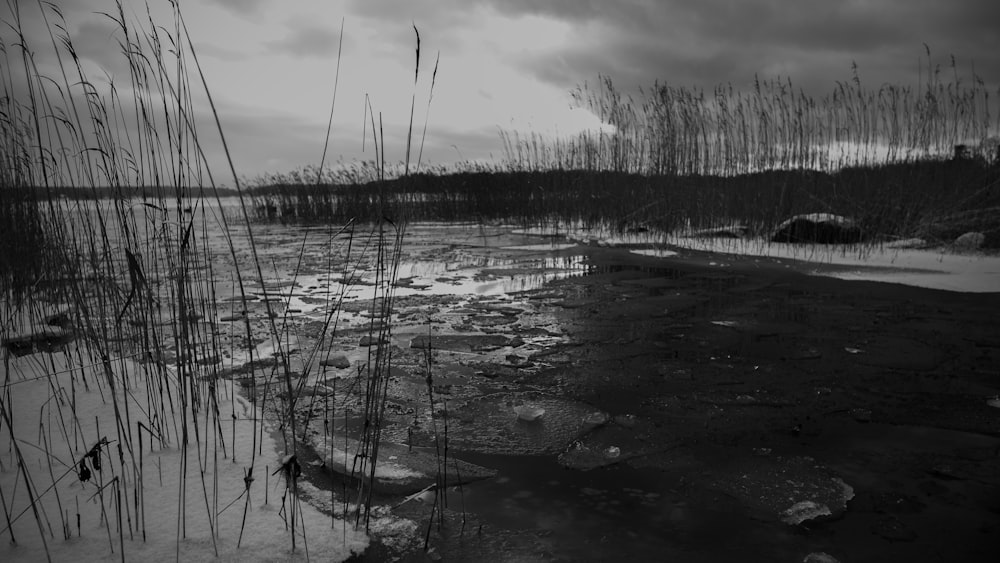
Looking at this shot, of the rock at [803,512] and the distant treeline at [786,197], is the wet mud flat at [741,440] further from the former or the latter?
the distant treeline at [786,197]

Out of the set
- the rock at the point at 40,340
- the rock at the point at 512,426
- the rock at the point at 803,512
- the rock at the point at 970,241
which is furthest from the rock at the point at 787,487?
the rock at the point at 970,241

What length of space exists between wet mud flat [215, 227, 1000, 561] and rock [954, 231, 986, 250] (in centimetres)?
256

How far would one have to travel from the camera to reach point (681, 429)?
1904mm

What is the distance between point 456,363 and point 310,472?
1089mm

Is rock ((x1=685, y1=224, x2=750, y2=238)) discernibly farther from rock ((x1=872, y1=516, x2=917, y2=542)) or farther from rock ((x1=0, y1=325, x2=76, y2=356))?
rock ((x1=0, y1=325, x2=76, y2=356))

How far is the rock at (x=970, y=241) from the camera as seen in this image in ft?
18.5

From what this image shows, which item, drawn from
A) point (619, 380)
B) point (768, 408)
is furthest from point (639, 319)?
point (768, 408)

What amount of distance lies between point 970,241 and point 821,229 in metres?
1.42

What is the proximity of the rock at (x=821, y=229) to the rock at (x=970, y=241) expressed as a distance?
0.90 meters

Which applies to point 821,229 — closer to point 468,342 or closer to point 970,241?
point 970,241

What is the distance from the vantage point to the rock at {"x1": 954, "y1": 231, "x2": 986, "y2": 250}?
5.63 m

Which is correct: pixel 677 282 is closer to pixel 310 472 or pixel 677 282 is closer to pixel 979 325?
pixel 979 325

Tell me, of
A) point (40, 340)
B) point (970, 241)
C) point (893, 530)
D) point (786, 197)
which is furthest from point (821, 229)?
point (40, 340)

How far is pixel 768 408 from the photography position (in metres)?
2.07
